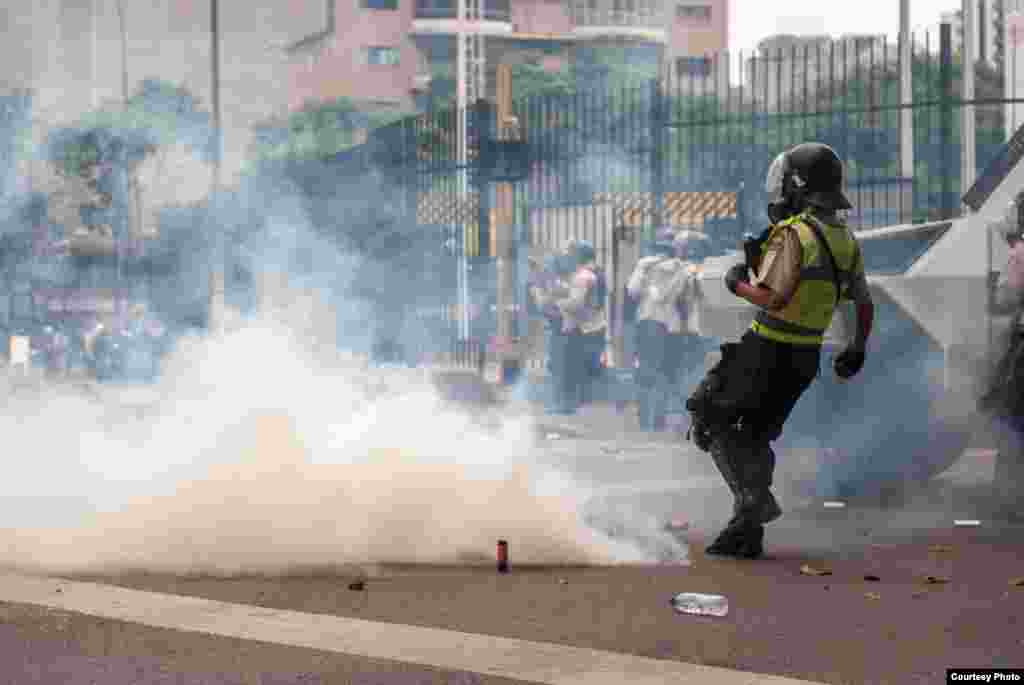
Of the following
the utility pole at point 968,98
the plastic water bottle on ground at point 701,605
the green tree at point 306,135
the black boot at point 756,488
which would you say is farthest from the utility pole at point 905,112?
the plastic water bottle on ground at point 701,605

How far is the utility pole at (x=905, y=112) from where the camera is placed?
631 inches

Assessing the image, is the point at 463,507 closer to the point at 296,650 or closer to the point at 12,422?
the point at 296,650

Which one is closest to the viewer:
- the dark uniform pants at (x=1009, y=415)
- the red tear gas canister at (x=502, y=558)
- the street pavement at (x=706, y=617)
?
the street pavement at (x=706, y=617)

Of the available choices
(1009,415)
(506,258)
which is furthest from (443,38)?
(1009,415)

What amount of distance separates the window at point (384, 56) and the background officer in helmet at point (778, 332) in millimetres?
17621

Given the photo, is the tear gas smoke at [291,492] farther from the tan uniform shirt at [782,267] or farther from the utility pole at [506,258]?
the utility pole at [506,258]

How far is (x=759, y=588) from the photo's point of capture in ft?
23.6

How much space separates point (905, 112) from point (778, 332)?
10.3m

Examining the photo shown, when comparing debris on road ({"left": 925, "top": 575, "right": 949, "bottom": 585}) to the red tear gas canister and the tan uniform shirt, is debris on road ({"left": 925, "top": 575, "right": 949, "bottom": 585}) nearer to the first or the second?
the tan uniform shirt

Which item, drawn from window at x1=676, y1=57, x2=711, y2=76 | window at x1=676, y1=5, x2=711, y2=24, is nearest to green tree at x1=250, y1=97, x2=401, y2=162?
window at x1=676, y1=57, x2=711, y2=76

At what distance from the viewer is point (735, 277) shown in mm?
7973

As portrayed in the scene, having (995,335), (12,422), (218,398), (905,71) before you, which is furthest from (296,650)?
(905,71)

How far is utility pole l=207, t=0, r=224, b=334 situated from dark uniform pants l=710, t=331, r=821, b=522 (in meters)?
5.24

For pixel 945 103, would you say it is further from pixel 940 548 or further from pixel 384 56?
pixel 384 56
